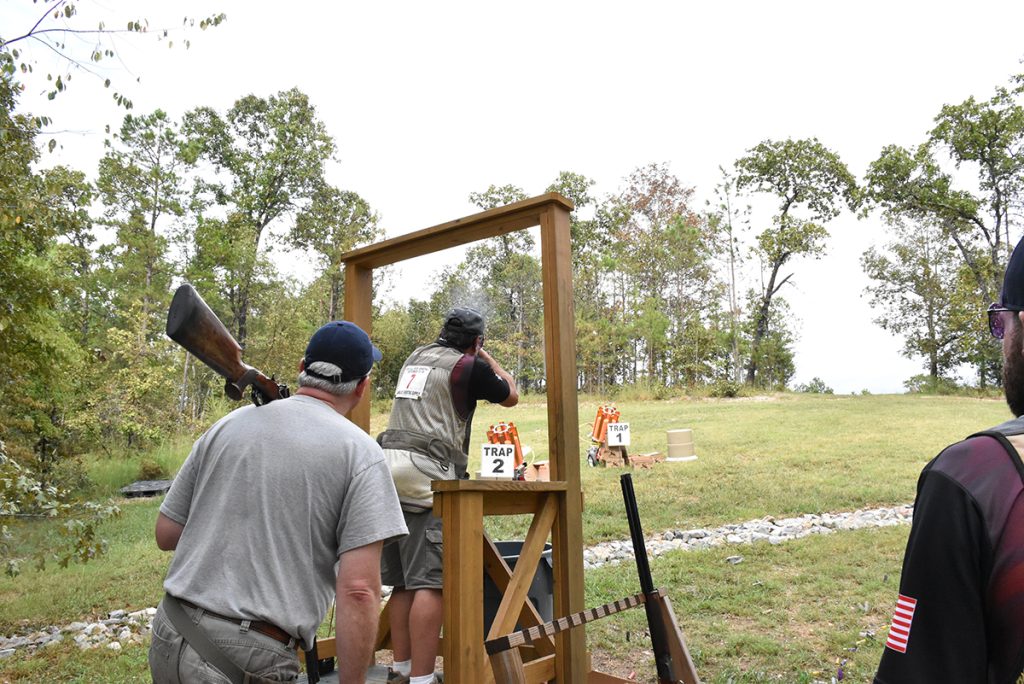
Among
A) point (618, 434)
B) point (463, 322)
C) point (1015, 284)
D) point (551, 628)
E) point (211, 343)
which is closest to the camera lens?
point (1015, 284)

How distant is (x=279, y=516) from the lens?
1780 mm

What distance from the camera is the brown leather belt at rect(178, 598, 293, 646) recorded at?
1.72m

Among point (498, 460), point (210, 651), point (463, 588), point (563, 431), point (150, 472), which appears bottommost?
point (150, 472)

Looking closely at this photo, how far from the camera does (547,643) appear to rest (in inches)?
119

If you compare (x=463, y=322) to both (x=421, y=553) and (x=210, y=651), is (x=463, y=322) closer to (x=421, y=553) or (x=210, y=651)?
(x=421, y=553)

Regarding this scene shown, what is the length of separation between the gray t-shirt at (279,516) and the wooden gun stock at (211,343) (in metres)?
0.18

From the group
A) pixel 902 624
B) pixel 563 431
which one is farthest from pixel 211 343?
pixel 902 624

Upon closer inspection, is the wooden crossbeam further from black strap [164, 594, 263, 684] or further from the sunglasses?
the sunglasses

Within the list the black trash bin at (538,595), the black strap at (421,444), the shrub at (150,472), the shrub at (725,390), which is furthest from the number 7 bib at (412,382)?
the shrub at (725,390)

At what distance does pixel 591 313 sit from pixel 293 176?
51.4 ft

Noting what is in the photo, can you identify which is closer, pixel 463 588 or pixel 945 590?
pixel 945 590

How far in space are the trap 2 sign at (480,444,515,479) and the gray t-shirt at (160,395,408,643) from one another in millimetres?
2532

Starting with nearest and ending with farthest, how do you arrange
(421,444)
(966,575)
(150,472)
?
(966,575), (421,444), (150,472)

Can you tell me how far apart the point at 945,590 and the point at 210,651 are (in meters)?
1.50
